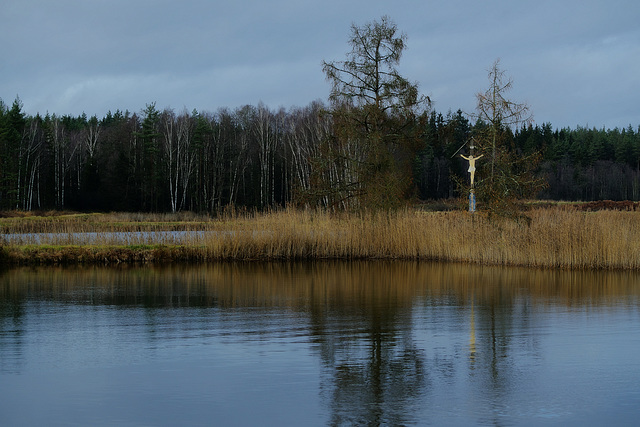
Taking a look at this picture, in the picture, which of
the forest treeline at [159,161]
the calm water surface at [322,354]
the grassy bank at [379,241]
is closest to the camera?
the calm water surface at [322,354]

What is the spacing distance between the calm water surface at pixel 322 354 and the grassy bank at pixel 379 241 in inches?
155

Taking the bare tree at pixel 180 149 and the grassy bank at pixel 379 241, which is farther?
the bare tree at pixel 180 149

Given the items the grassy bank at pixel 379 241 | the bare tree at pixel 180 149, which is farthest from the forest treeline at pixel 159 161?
the grassy bank at pixel 379 241

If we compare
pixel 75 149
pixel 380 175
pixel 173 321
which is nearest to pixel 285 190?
→ pixel 75 149

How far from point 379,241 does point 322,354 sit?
1445cm

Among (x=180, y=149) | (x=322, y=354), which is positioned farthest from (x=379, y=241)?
(x=180, y=149)

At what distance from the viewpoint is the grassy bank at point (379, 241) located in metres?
18.6

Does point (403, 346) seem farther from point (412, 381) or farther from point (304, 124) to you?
point (304, 124)

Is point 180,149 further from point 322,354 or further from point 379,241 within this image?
point 322,354

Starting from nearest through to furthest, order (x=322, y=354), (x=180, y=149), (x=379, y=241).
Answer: (x=322, y=354)
(x=379, y=241)
(x=180, y=149)

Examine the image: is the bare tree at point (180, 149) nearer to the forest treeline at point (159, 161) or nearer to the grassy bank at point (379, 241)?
the forest treeline at point (159, 161)

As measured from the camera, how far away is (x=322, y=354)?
26.6 ft

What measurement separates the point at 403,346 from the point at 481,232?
12.6 meters

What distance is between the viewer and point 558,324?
33.0ft
